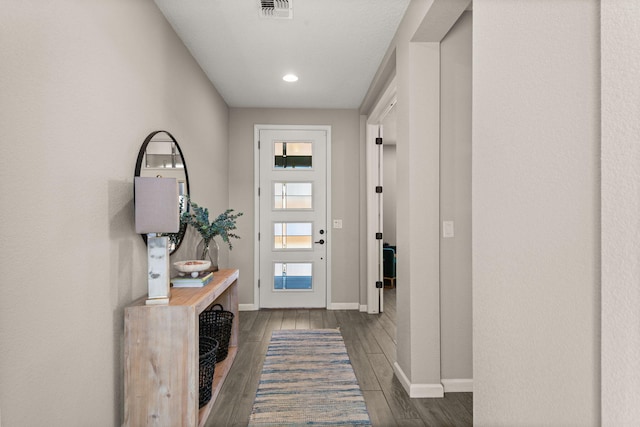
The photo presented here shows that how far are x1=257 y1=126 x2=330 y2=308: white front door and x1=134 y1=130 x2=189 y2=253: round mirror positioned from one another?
1.75 m

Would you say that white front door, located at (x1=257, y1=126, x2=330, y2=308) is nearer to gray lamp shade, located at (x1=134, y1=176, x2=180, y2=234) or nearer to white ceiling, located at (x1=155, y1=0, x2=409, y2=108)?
white ceiling, located at (x1=155, y1=0, x2=409, y2=108)

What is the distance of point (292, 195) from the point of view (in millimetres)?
4359

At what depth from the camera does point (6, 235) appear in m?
1.09

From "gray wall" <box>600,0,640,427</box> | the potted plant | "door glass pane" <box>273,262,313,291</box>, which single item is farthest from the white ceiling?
"door glass pane" <box>273,262,313,291</box>

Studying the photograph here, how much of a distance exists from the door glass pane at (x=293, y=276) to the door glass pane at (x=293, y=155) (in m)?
1.28

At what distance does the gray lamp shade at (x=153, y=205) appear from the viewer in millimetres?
1673

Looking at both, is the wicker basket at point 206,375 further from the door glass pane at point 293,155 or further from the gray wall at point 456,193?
the door glass pane at point 293,155

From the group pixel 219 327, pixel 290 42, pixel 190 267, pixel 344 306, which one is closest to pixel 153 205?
pixel 190 267

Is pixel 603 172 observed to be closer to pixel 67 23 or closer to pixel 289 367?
pixel 67 23

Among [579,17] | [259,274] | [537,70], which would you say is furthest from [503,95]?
[259,274]

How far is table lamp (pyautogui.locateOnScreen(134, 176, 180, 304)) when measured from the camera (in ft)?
5.49

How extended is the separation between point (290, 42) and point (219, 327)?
2.35m

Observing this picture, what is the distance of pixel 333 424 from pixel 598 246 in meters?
1.74

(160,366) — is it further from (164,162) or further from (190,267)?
(164,162)
